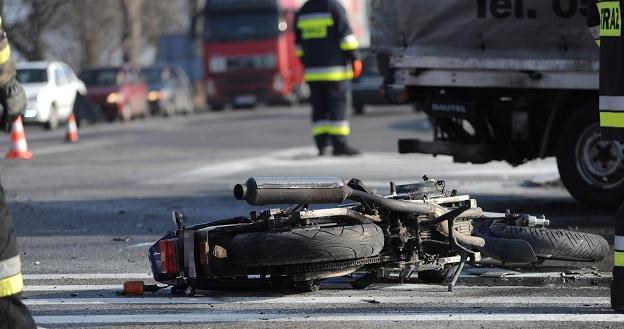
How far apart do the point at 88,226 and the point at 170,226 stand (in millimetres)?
674

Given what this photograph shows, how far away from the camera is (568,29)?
38.1ft

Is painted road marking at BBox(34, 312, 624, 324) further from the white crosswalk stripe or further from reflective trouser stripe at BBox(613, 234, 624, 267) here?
reflective trouser stripe at BBox(613, 234, 624, 267)

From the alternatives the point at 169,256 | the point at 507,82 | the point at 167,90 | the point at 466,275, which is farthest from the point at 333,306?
the point at 167,90

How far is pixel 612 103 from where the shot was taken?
6594 millimetres

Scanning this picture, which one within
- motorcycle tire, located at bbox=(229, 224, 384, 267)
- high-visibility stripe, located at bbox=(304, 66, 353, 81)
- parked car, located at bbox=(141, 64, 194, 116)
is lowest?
parked car, located at bbox=(141, 64, 194, 116)

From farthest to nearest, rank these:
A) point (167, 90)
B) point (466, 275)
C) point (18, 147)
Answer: point (167, 90) → point (18, 147) → point (466, 275)

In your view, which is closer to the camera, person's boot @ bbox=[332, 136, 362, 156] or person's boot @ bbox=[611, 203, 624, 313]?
person's boot @ bbox=[611, 203, 624, 313]

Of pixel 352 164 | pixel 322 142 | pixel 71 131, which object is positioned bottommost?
pixel 71 131

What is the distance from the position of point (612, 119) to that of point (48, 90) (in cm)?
2668

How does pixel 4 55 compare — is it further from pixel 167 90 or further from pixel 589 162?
pixel 167 90

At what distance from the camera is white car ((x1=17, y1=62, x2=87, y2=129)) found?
104 feet

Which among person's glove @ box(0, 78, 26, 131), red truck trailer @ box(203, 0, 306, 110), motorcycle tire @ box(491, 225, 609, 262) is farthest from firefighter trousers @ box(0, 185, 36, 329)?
red truck trailer @ box(203, 0, 306, 110)

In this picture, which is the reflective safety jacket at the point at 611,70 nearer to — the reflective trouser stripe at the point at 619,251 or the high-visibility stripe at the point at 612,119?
the high-visibility stripe at the point at 612,119

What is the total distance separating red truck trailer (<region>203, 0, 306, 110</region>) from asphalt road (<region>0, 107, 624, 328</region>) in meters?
13.5
